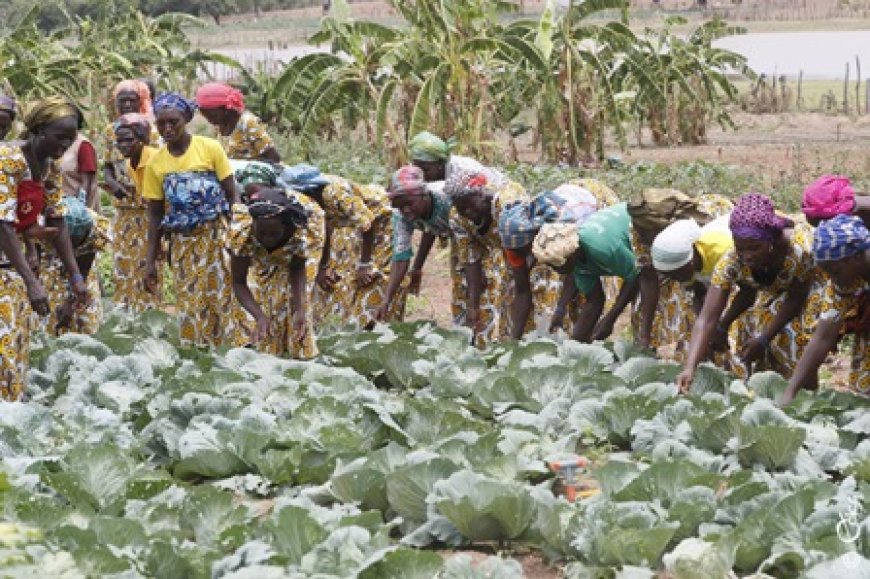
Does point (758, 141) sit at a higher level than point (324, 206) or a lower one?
lower

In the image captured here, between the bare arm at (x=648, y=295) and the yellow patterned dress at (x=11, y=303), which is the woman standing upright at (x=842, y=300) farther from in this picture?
the yellow patterned dress at (x=11, y=303)

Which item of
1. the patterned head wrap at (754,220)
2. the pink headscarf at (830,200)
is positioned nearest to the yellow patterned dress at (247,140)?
the patterned head wrap at (754,220)

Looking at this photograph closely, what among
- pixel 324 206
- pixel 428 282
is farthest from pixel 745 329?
pixel 428 282

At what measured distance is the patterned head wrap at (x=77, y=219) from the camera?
823cm

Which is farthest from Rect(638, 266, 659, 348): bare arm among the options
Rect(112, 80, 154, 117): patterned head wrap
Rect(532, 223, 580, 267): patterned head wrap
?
Rect(112, 80, 154, 117): patterned head wrap

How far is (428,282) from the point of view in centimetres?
1291

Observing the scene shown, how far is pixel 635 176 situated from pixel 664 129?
7445 mm

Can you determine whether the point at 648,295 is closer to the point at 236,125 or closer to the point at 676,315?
the point at 676,315

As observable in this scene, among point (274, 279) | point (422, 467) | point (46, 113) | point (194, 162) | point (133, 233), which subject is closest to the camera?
point (422, 467)

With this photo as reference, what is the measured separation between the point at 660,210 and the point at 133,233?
3665mm

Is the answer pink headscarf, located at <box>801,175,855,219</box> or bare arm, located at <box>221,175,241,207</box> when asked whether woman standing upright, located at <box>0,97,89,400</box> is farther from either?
pink headscarf, located at <box>801,175,855,219</box>

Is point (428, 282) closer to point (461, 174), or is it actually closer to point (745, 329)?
point (461, 174)

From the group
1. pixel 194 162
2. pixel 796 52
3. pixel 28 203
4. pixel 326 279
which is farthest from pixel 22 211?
pixel 796 52

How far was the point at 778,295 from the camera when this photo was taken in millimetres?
6949
